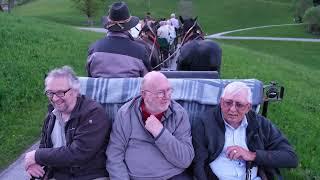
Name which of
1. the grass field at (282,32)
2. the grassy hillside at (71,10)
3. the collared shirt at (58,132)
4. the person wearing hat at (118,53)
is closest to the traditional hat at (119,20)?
the person wearing hat at (118,53)

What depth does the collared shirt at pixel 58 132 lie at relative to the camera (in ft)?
14.7

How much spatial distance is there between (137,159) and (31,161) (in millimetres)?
885

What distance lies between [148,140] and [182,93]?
2.62ft

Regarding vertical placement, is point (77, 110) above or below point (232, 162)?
above

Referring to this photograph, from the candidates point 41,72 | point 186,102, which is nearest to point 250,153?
point 186,102

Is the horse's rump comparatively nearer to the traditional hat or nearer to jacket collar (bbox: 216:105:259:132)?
the traditional hat

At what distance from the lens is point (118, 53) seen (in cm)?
581

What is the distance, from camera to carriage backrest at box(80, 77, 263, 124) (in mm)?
5016

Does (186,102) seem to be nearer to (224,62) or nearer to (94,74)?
(94,74)

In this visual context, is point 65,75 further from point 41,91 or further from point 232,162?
point 41,91

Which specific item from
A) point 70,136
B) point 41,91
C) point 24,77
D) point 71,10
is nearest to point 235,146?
point 70,136

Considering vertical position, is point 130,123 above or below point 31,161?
above

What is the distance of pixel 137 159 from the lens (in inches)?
175

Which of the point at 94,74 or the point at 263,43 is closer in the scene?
the point at 94,74
